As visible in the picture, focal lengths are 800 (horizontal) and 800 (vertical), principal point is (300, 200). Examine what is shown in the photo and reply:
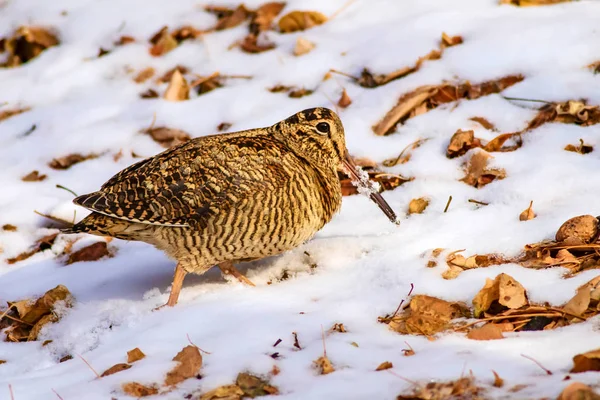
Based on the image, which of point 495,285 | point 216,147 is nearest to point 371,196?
point 216,147

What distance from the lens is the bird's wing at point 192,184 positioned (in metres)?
4.41

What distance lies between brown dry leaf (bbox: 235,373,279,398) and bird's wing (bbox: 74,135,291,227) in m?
1.29

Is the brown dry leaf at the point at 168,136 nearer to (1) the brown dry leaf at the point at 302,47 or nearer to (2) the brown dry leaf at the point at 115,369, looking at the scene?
(1) the brown dry leaf at the point at 302,47

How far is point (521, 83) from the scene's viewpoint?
565cm

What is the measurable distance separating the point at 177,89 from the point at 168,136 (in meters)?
0.58

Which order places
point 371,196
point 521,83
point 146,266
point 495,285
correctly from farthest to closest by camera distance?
point 521,83
point 146,266
point 371,196
point 495,285

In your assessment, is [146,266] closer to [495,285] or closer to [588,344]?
[495,285]

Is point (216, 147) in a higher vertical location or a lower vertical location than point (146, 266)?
higher

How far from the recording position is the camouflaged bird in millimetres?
4406

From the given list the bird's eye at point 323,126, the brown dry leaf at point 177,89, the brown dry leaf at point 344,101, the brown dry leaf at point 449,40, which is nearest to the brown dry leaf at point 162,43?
the brown dry leaf at point 177,89

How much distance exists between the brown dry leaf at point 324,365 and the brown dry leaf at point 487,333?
24.3 inches

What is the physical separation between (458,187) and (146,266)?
6.73 ft

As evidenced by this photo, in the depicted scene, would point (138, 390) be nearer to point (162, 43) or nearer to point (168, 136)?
point (168, 136)

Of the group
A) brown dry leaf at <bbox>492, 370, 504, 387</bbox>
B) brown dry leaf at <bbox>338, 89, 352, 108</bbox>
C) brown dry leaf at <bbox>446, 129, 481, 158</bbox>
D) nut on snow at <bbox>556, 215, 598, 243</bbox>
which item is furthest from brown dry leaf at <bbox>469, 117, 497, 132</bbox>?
brown dry leaf at <bbox>492, 370, 504, 387</bbox>
